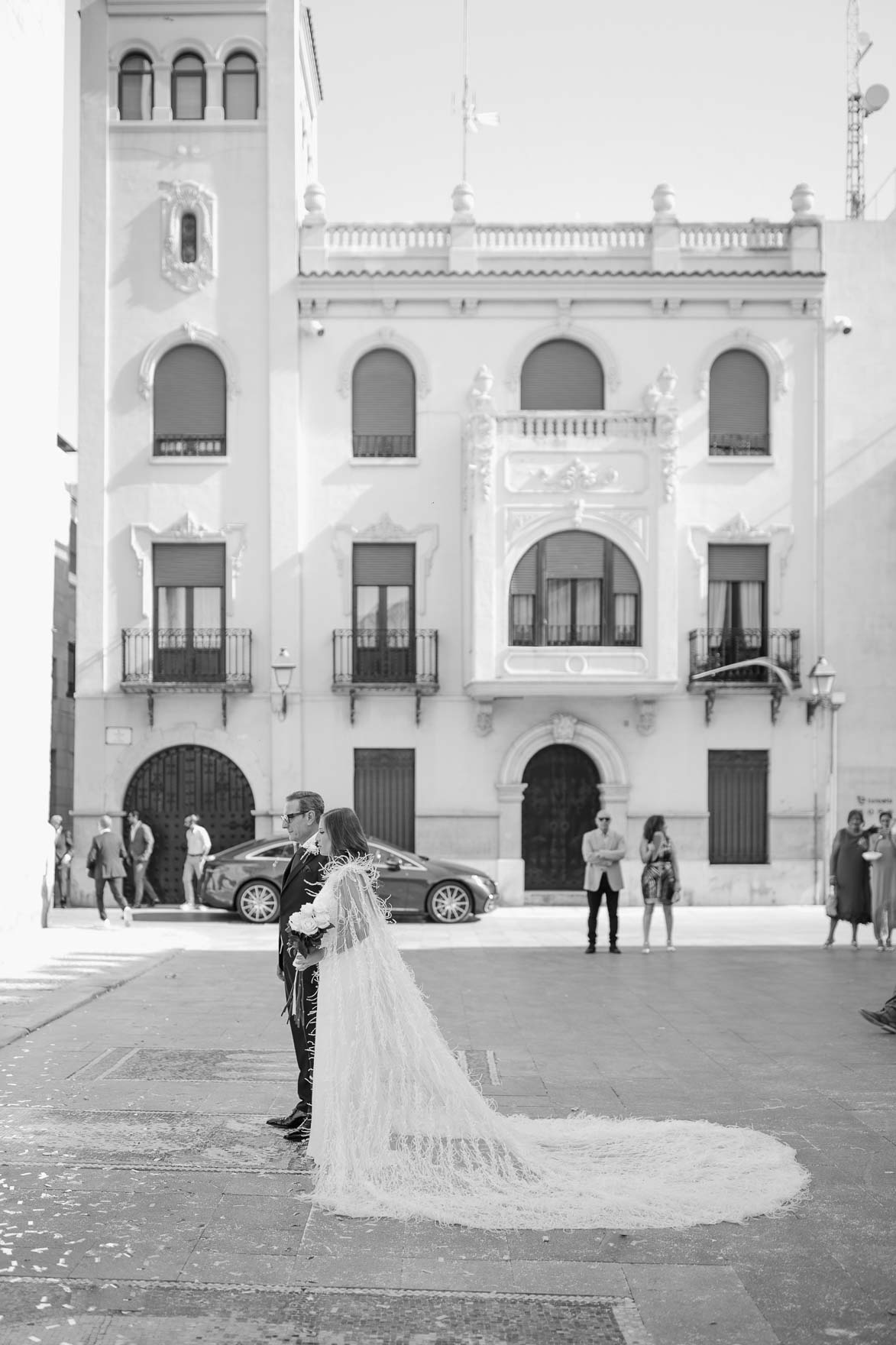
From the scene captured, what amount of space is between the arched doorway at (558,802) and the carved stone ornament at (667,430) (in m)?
5.45

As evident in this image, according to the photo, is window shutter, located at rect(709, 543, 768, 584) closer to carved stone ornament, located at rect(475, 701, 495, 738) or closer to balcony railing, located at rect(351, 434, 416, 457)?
carved stone ornament, located at rect(475, 701, 495, 738)

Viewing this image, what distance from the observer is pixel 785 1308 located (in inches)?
200

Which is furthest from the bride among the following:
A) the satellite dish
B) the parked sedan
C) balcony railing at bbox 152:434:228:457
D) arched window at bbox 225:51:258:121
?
the satellite dish

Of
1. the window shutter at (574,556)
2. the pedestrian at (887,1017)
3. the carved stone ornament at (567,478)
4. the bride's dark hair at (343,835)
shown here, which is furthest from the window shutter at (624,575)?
the bride's dark hair at (343,835)

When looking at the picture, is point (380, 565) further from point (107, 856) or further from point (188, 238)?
point (107, 856)

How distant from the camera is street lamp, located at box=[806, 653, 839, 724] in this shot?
27406 millimetres

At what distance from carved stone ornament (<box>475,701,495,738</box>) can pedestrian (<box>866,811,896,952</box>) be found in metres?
10.6

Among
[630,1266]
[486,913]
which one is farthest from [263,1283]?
[486,913]

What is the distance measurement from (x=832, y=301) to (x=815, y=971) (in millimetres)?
17702

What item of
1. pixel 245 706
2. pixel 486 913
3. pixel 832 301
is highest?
pixel 832 301

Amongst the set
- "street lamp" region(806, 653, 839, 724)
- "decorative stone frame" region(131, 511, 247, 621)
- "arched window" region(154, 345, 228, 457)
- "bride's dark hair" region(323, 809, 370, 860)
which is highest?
"arched window" region(154, 345, 228, 457)

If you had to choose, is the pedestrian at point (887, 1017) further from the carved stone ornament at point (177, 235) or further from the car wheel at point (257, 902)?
the carved stone ornament at point (177, 235)

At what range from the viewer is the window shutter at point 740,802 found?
2911 centimetres

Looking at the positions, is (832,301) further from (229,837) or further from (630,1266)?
(630,1266)
